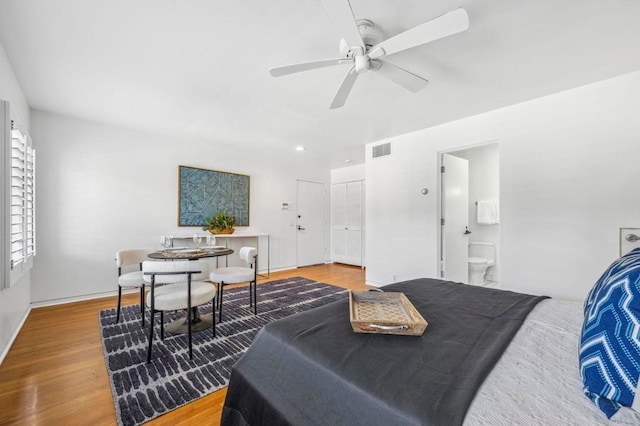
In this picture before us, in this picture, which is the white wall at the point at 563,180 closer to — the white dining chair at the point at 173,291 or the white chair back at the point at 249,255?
the white chair back at the point at 249,255

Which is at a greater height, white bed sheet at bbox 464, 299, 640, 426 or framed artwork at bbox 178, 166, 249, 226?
framed artwork at bbox 178, 166, 249, 226

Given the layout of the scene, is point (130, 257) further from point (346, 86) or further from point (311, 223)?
point (311, 223)

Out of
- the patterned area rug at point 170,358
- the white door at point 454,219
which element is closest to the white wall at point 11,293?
the patterned area rug at point 170,358

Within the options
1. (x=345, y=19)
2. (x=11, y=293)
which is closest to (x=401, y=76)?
(x=345, y=19)

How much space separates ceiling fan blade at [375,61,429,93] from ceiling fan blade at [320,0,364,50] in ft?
0.93

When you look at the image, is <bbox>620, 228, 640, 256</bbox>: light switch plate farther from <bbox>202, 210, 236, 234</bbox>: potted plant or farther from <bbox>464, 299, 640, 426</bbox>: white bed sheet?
<bbox>202, 210, 236, 234</bbox>: potted plant

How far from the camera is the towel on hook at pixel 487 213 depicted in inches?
185

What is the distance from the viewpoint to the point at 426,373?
2.77ft

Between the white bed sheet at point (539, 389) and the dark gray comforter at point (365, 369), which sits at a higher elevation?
the white bed sheet at point (539, 389)

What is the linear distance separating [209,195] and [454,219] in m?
4.06

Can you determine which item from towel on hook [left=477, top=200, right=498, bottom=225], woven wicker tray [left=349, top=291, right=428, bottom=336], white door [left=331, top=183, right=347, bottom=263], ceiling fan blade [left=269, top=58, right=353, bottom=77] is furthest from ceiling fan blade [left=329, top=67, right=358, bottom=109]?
white door [left=331, top=183, right=347, bottom=263]

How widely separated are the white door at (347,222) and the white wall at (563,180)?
2660 millimetres

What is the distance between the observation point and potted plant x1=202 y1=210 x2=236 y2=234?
4.55 meters

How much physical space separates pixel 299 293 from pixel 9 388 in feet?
9.46
